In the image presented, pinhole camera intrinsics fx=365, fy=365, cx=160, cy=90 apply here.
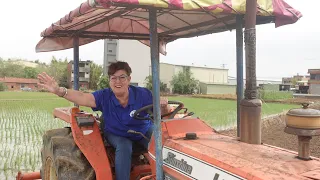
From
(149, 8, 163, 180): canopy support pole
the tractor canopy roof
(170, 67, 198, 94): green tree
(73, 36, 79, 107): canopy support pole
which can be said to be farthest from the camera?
(170, 67, 198, 94): green tree

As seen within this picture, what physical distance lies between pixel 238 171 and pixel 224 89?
52.1 meters

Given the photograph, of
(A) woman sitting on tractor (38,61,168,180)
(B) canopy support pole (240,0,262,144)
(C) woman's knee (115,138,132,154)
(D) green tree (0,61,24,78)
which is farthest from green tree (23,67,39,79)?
(B) canopy support pole (240,0,262,144)

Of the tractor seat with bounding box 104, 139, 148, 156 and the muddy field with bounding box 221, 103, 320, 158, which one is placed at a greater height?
the tractor seat with bounding box 104, 139, 148, 156

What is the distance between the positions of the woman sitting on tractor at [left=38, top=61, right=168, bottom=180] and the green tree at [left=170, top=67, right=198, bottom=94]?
1843 inches

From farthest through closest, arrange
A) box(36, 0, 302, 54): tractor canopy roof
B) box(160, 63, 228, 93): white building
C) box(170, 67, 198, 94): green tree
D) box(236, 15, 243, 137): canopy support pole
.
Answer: box(160, 63, 228, 93): white building → box(170, 67, 198, 94): green tree → box(236, 15, 243, 137): canopy support pole → box(36, 0, 302, 54): tractor canopy roof

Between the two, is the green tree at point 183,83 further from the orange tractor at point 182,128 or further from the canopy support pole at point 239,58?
the canopy support pole at point 239,58

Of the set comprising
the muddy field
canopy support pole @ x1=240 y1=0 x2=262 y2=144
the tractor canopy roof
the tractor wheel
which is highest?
the tractor canopy roof

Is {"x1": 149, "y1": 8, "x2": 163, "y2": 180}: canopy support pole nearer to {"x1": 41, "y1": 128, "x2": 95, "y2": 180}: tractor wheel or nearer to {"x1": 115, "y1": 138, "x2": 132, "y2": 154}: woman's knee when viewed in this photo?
{"x1": 115, "y1": 138, "x2": 132, "y2": 154}: woman's knee

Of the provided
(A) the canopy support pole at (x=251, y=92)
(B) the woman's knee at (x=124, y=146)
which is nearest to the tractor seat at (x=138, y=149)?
(B) the woman's knee at (x=124, y=146)

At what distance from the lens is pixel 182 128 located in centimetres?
309

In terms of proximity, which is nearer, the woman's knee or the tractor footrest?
the woman's knee

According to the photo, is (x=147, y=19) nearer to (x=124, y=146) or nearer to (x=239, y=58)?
(x=239, y=58)

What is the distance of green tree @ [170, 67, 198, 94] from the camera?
50719 millimetres

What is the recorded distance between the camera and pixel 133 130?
3439 millimetres
